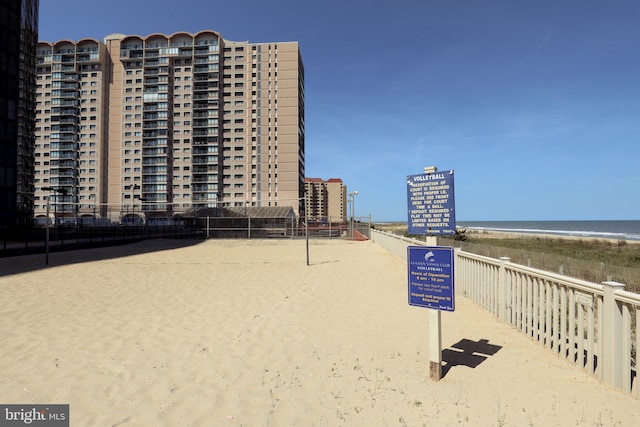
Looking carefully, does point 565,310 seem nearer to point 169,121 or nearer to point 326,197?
point 169,121

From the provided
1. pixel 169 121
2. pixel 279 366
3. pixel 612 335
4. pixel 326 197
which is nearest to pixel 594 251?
pixel 612 335

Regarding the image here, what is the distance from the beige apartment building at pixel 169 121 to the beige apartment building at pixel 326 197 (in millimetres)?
61878

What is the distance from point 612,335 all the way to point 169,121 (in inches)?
3807

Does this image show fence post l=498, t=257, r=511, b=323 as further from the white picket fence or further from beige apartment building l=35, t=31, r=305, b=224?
beige apartment building l=35, t=31, r=305, b=224

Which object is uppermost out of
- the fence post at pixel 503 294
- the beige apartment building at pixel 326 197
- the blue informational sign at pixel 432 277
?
the beige apartment building at pixel 326 197

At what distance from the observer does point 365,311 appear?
6.71 meters

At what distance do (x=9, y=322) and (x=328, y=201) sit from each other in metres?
169

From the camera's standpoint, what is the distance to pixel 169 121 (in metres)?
86.6

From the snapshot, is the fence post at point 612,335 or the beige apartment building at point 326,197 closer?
the fence post at point 612,335

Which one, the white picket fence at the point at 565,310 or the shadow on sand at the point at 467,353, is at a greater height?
the white picket fence at the point at 565,310

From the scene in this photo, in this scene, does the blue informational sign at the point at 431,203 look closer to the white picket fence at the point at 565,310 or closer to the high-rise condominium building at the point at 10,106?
the white picket fence at the point at 565,310

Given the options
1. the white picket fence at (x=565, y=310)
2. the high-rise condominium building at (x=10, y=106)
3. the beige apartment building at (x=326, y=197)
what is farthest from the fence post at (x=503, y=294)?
the beige apartment building at (x=326, y=197)

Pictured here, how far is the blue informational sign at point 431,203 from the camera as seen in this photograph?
3.68 m

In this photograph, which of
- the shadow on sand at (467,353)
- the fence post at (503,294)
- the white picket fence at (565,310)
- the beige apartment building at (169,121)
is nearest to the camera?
the white picket fence at (565,310)
